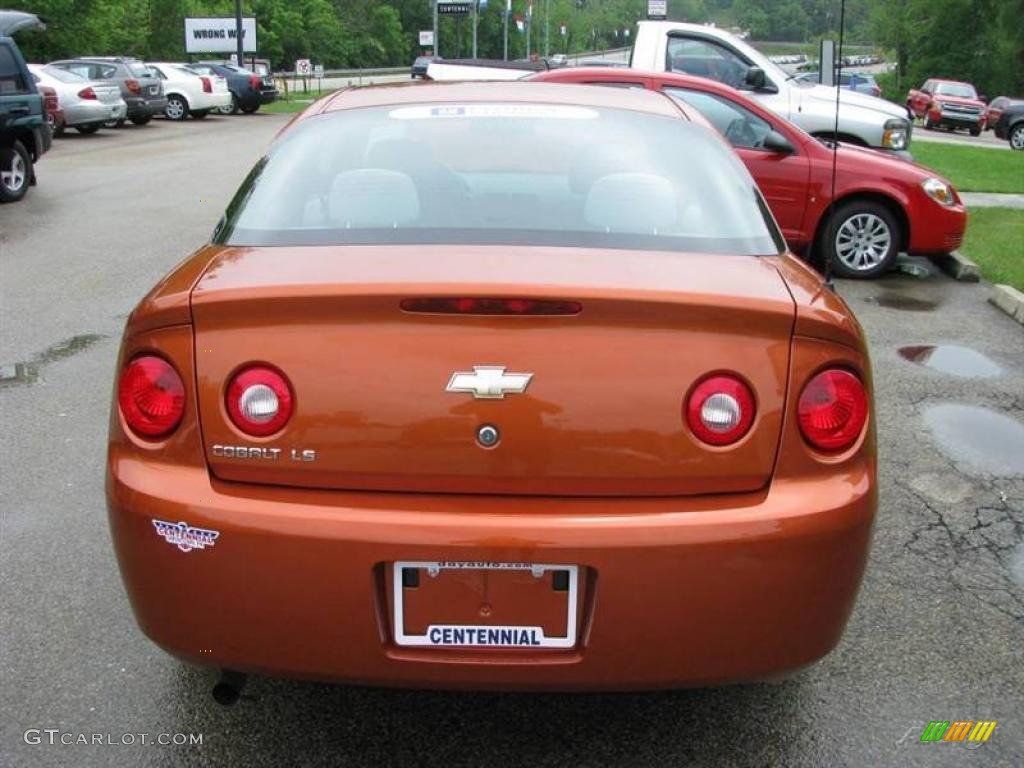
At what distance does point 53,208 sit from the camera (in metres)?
13.4

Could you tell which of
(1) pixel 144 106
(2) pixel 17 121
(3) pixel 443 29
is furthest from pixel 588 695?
(3) pixel 443 29

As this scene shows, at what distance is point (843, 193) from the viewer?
939 cm

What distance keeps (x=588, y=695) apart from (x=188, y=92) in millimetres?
30880

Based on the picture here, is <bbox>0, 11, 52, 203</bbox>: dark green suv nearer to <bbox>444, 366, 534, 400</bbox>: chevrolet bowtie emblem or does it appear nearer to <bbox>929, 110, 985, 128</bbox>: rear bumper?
<bbox>444, 366, 534, 400</bbox>: chevrolet bowtie emblem

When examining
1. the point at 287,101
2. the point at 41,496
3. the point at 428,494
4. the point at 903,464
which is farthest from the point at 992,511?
the point at 287,101

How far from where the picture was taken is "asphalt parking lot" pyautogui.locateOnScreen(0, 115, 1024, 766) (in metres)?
2.92

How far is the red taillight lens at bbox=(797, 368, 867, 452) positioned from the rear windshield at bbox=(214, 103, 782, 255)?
0.50m

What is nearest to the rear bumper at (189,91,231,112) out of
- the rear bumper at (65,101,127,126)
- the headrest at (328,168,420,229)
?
the rear bumper at (65,101,127,126)

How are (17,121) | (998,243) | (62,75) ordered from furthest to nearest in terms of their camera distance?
1. (62,75)
2. (17,121)
3. (998,243)

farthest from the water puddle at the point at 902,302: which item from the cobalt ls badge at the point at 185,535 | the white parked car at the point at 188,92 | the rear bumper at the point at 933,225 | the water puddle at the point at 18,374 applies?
the white parked car at the point at 188,92

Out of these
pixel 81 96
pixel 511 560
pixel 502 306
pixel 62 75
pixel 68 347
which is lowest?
pixel 68 347

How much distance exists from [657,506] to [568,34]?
134224 mm

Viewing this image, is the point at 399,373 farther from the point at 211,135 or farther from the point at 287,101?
the point at 287,101

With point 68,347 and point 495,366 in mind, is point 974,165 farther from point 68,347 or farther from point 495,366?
point 495,366
